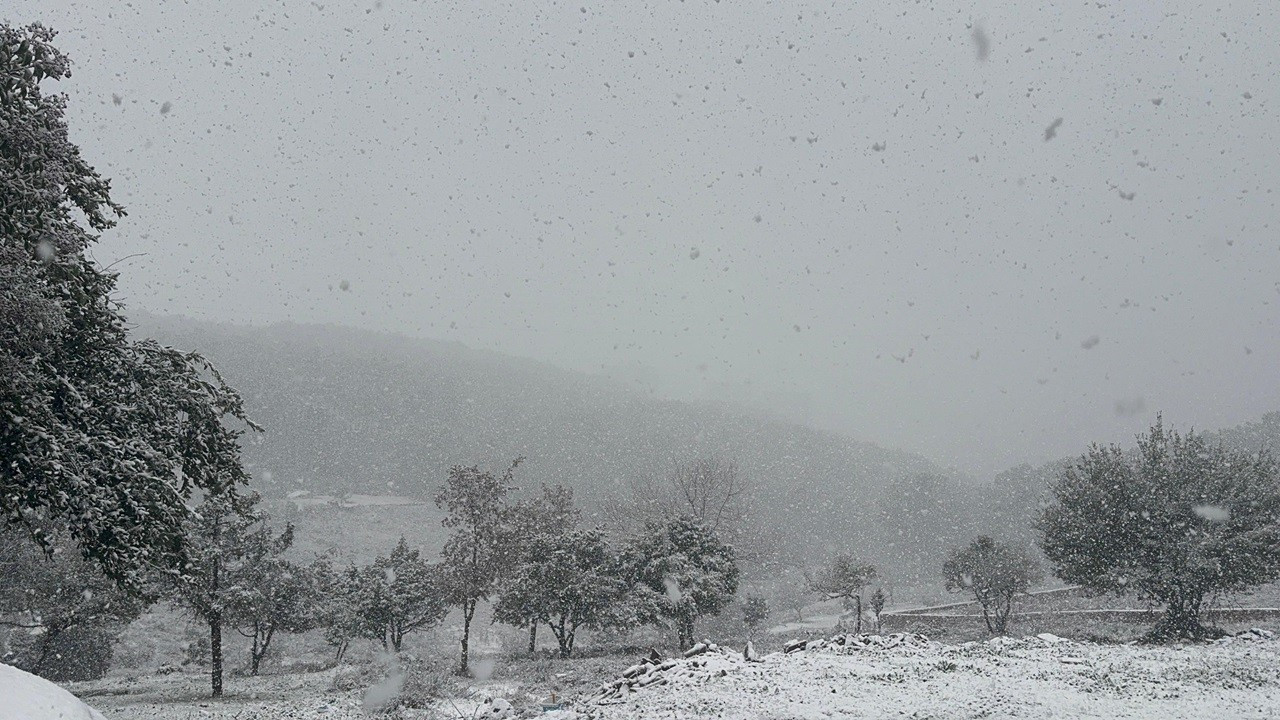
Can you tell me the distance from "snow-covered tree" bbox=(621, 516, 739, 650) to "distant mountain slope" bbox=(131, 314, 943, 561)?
207 feet

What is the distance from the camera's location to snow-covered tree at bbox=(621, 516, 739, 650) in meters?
26.9

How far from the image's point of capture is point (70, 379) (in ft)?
34.7

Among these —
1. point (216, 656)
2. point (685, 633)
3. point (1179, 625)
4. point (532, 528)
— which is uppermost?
→ point (532, 528)

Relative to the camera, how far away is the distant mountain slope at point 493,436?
10394 centimetres

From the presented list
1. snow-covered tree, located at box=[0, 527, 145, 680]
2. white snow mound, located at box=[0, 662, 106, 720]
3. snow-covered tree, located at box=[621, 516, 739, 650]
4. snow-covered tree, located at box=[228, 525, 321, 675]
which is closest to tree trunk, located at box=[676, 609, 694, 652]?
snow-covered tree, located at box=[621, 516, 739, 650]

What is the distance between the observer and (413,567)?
28672 millimetres

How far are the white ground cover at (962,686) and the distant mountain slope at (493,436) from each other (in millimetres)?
78135

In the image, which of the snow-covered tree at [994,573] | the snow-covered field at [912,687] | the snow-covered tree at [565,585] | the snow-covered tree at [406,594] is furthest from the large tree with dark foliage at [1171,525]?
the snow-covered tree at [406,594]

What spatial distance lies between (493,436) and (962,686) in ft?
412

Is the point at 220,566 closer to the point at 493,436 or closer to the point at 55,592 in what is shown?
the point at 55,592

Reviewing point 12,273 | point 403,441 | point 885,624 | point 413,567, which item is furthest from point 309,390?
point 12,273

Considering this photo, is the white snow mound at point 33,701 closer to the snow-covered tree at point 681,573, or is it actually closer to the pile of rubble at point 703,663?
the pile of rubble at point 703,663

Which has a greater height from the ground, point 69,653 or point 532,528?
point 532,528

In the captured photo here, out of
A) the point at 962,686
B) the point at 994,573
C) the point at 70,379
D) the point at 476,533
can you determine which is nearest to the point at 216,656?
the point at 476,533
